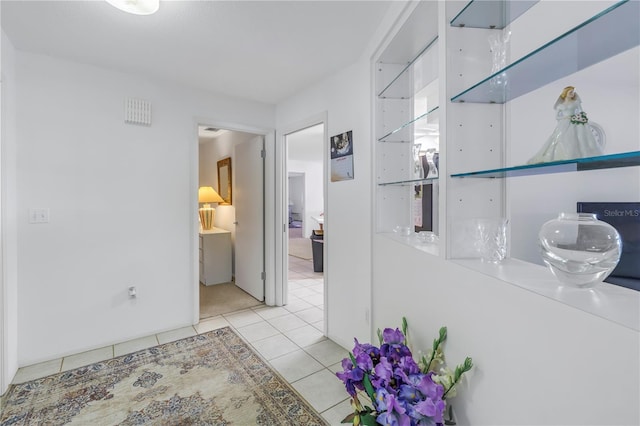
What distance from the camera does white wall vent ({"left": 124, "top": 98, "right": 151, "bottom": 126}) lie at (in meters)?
2.61

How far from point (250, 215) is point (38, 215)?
1976 mm

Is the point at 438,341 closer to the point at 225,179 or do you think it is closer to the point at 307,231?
the point at 225,179

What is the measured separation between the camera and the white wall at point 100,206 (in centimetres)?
227

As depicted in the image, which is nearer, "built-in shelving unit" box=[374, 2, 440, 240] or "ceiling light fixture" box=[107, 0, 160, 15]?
"ceiling light fixture" box=[107, 0, 160, 15]

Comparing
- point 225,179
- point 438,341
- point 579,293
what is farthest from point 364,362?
point 225,179

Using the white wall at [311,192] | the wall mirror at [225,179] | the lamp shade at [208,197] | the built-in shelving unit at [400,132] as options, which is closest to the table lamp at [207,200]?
the lamp shade at [208,197]

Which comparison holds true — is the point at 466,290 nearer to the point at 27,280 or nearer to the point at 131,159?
the point at 131,159

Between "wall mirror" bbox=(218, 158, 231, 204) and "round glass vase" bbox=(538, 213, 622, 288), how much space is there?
430 centimetres

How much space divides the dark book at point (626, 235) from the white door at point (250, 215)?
3010 millimetres

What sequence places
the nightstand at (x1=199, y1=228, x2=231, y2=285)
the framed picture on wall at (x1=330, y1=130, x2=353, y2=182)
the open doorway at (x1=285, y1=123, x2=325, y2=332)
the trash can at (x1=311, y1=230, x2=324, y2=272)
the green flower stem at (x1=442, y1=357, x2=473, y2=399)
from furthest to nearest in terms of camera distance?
1. the trash can at (x1=311, y1=230, x2=324, y2=272)
2. the nightstand at (x1=199, y1=228, x2=231, y2=285)
3. the open doorway at (x1=285, y1=123, x2=325, y2=332)
4. the framed picture on wall at (x1=330, y1=130, x2=353, y2=182)
5. the green flower stem at (x1=442, y1=357, x2=473, y2=399)

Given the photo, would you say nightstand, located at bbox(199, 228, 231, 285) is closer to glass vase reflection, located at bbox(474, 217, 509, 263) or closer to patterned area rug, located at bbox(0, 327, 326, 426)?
patterned area rug, located at bbox(0, 327, 326, 426)

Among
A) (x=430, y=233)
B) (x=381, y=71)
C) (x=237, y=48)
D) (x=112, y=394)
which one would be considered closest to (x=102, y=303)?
(x=112, y=394)

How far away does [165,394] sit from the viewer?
1918mm

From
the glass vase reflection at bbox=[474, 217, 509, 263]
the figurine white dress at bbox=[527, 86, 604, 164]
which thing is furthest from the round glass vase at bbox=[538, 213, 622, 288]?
the glass vase reflection at bbox=[474, 217, 509, 263]
